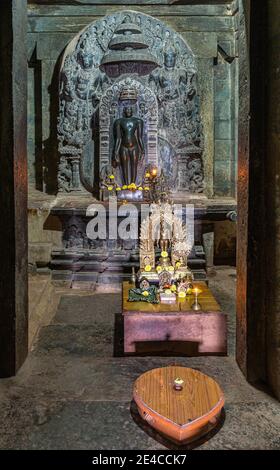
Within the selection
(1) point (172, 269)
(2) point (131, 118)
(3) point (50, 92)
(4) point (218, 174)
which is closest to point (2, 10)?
(1) point (172, 269)

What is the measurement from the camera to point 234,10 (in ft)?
29.4

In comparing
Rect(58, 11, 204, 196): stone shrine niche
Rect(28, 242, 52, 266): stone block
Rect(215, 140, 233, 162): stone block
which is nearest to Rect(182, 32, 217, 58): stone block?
Rect(58, 11, 204, 196): stone shrine niche

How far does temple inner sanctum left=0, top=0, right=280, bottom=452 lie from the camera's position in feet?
9.46

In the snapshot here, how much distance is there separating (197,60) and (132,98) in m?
1.74

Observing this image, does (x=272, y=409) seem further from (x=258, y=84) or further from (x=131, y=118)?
(x=131, y=118)

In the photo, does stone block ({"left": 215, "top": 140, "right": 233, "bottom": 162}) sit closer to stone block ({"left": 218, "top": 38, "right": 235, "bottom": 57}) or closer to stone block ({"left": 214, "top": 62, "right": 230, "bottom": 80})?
stone block ({"left": 214, "top": 62, "right": 230, "bottom": 80})

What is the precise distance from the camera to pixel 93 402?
3025 mm

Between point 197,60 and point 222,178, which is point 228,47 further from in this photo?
point 222,178

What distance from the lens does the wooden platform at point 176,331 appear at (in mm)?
4355

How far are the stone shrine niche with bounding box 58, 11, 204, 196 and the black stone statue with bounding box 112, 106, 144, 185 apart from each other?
0.15 metres

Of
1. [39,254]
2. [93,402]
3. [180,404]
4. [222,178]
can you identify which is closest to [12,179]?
[93,402]

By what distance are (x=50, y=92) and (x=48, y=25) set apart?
4.60 feet
